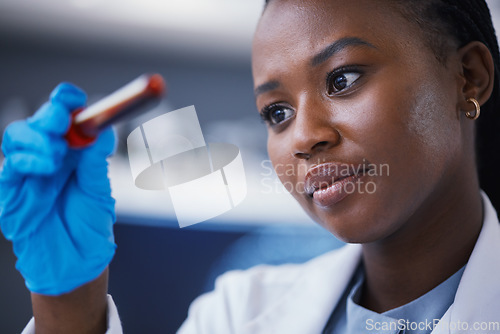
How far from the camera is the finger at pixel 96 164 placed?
57cm

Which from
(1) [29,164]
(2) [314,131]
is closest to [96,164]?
(1) [29,164]

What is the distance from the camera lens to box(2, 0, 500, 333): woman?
0.65 metres

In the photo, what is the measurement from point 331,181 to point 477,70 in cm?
32

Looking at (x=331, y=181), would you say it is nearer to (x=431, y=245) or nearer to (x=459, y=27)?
(x=431, y=245)

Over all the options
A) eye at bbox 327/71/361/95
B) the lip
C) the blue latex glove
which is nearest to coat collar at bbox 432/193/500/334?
the lip

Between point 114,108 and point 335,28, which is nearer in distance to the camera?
point 114,108

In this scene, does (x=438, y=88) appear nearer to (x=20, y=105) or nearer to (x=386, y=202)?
(x=386, y=202)

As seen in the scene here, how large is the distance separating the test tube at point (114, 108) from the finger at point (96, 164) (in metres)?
0.05

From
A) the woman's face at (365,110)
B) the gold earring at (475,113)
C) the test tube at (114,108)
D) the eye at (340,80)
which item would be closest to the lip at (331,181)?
the woman's face at (365,110)

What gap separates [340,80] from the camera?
0.69 metres

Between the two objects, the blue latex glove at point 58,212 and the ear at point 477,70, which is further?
the ear at point 477,70

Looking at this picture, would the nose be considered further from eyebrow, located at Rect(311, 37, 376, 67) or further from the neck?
the neck

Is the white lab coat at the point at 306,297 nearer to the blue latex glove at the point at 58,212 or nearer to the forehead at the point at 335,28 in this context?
the blue latex glove at the point at 58,212

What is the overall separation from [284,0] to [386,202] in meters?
0.38
